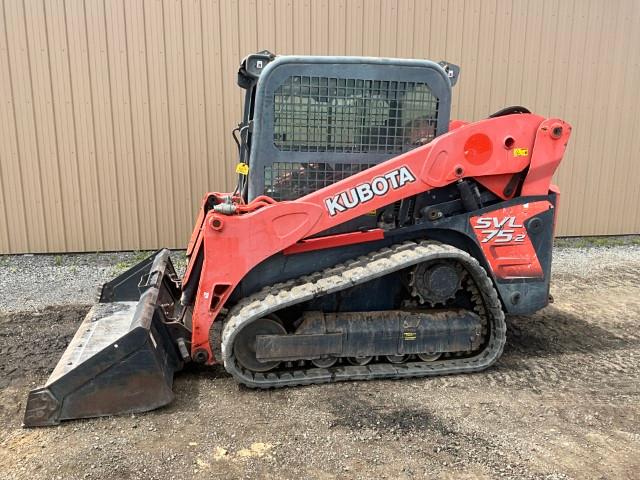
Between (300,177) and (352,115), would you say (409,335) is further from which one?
(352,115)

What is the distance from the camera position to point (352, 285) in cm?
359

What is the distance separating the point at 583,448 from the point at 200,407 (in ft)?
7.73

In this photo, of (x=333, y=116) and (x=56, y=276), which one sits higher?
(x=333, y=116)

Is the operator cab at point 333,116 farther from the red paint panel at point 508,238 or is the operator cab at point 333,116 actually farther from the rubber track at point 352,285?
the red paint panel at point 508,238

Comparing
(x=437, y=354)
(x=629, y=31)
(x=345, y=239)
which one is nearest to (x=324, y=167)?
(x=345, y=239)

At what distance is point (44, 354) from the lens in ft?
14.1

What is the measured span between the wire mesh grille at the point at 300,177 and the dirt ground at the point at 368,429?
1.44m

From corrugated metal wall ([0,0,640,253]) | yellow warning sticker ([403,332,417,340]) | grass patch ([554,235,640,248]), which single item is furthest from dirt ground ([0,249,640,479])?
grass patch ([554,235,640,248])

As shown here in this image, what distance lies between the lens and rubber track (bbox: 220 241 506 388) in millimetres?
3561

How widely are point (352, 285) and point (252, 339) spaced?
0.81 metres

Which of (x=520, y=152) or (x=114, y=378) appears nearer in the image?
(x=114, y=378)

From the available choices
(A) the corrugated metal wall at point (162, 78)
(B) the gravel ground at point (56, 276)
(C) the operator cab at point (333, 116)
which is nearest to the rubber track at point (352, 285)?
(C) the operator cab at point (333, 116)

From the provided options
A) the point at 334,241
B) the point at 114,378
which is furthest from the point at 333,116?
the point at 114,378

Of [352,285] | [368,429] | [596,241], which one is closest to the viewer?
[368,429]
